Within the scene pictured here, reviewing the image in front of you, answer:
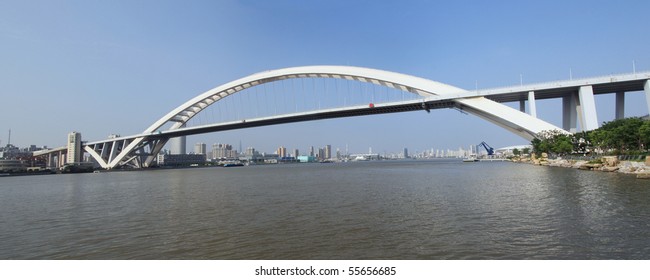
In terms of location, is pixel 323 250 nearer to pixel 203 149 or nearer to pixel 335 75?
pixel 335 75

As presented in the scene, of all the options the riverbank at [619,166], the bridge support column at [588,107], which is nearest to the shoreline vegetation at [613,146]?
the riverbank at [619,166]

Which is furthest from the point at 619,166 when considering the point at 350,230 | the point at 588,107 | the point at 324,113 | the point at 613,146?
the point at 324,113

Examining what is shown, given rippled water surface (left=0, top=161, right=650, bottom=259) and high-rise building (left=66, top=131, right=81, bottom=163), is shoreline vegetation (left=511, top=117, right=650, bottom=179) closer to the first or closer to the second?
rippled water surface (left=0, top=161, right=650, bottom=259)

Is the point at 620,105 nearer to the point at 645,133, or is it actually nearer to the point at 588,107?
the point at 588,107

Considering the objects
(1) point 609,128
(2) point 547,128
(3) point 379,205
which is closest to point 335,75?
(2) point 547,128

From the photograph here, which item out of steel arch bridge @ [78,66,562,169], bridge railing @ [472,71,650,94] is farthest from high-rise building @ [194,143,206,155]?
bridge railing @ [472,71,650,94]

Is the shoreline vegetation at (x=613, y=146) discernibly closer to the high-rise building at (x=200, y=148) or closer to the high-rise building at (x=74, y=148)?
the high-rise building at (x=74, y=148)

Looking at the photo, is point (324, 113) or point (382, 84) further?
point (324, 113)
